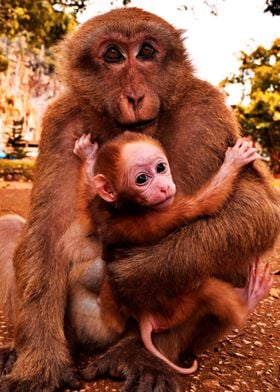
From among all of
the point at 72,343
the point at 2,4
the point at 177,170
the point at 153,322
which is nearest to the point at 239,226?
the point at 177,170

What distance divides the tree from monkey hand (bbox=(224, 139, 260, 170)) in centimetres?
2338

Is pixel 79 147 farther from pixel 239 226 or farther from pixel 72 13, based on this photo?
pixel 72 13

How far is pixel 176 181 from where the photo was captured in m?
2.59

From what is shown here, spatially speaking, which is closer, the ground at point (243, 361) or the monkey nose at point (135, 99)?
the monkey nose at point (135, 99)

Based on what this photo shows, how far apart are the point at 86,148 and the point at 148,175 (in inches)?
15.6

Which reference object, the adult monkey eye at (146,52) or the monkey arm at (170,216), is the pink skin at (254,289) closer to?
the monkey arm at (170,216)

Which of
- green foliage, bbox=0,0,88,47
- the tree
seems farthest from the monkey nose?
the tree

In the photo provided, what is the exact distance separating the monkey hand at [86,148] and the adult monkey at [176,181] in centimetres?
5

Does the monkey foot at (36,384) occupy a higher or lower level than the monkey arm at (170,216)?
lower

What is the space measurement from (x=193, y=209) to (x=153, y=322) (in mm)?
521

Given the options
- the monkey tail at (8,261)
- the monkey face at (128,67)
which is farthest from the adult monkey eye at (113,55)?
the monkey tail at (8,261)

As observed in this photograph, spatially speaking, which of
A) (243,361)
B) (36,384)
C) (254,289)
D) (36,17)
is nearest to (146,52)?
(254,289)

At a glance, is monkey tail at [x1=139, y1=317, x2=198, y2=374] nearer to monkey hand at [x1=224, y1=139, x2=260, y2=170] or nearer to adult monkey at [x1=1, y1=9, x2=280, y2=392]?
adult monkey at [x1=1, y1=9, x2=280, y2=392]

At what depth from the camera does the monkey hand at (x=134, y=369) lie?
242cm
